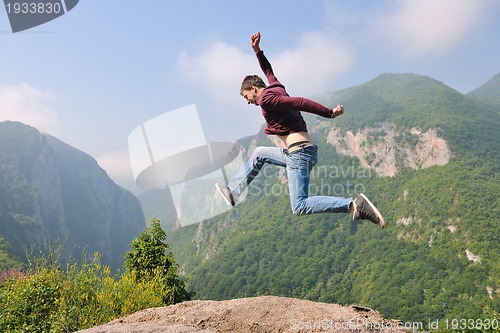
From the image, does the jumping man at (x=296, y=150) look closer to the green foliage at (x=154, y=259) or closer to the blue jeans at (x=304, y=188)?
the blue jeans at (x=304, y=188)

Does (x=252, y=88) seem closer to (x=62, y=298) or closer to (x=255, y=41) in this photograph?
(x=255, y=41)

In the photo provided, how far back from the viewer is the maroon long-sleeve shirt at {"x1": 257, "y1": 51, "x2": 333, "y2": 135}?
3568 mm

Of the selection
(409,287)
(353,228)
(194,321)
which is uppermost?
(353,228)

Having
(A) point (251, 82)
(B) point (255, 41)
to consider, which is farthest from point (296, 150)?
(B) point (255, 41)

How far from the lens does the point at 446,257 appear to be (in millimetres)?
86812

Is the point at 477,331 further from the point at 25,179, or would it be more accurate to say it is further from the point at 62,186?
the point at 62,186

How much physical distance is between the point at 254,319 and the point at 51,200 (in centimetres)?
15302

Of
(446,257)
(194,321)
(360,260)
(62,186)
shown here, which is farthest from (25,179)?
(194,321)

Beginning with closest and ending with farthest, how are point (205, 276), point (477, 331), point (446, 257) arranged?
1. point (477, 331)
2. point (446, 257)
3. point (205, 276)

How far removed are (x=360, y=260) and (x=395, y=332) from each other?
9936 centimetres

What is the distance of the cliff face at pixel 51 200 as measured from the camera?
109 meters

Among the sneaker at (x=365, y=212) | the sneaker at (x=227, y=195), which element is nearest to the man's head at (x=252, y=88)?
the sneaker at (x=227, y=195)

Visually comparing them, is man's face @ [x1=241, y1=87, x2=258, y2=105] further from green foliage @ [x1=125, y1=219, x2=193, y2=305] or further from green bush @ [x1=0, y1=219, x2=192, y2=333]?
green foliage @ [x1=125, y1=219, x2=193, y2=305]

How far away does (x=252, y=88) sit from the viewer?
3869 mm
